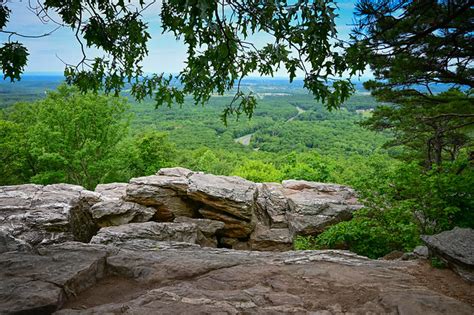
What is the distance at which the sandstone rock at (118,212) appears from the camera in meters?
12.7

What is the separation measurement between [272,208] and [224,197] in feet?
9.04

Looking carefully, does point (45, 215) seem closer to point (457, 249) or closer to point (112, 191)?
point (112, 191)

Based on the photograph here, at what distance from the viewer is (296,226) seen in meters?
14.1

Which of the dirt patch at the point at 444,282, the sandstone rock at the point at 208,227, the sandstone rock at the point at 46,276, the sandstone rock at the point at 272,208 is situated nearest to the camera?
the sandstone rock at the point at 46,276

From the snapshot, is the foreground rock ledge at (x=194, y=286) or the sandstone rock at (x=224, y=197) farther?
the sandstone rock at (x=224, y=197)

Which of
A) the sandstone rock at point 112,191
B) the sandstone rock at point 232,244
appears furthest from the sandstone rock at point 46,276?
the sandstone rock at point 232,244

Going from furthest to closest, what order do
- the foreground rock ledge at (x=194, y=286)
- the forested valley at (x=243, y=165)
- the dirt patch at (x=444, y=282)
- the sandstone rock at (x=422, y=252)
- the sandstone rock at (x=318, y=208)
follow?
the sandstone rock at (x=318, y=208) → the forested valley at (x=243, y=165) → the sandstone rock at (x=422, y=252) → the dirt patch at (x=444, y=282) → the foreground rock ledge at (x=194, y=286)

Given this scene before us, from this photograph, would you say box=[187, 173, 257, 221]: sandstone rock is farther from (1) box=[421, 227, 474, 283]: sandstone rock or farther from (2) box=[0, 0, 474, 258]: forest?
(1) box=[421, 227, 474, 283]: sandstone rock

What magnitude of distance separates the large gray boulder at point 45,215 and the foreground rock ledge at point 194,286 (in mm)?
5373

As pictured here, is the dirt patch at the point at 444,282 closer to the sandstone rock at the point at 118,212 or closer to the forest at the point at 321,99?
the forest at the point at 321,99

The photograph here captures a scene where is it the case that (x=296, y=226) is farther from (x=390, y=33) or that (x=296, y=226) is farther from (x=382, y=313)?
(x=382, y=313)

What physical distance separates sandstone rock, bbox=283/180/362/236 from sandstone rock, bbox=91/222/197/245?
14.7ft

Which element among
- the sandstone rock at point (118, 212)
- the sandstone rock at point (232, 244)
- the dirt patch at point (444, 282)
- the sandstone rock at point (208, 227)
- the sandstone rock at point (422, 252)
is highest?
the dirt patch at point (444, 282)

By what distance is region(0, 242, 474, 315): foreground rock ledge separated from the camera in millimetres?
3207
